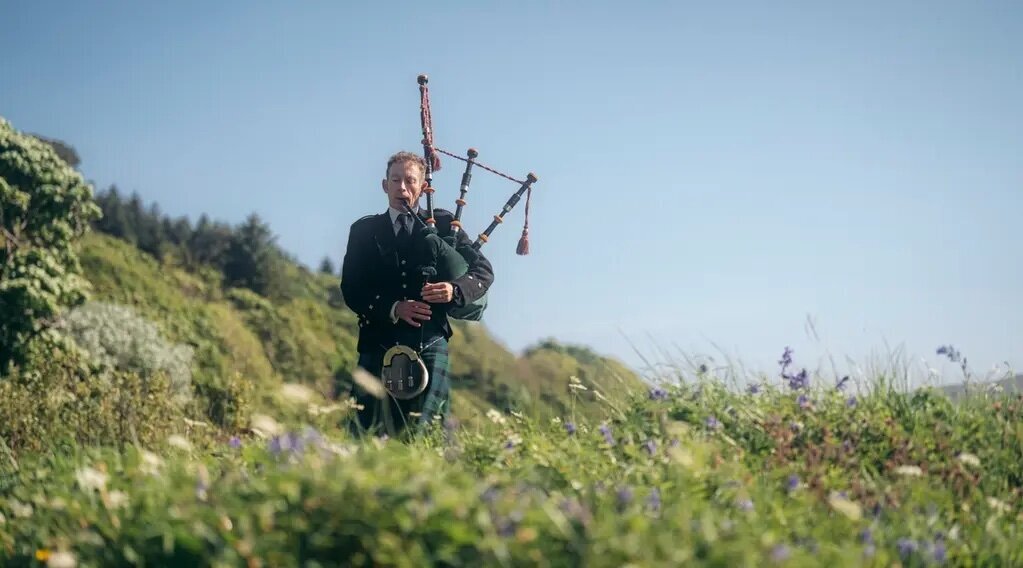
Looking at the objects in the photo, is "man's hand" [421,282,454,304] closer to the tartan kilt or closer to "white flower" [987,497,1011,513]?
the tartan kilt

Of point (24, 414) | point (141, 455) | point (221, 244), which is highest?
point (221, 244)

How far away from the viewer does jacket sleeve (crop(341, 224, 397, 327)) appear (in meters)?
5.99

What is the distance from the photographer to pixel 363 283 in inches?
239

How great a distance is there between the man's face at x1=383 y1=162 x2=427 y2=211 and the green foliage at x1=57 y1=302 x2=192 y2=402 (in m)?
9.53

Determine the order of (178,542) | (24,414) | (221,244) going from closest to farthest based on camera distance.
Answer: (178,542) → (24,414) → (221,244)

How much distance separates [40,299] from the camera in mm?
13797

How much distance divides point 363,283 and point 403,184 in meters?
0.65

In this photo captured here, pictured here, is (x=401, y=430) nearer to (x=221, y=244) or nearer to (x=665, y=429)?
(x=665, y=429)

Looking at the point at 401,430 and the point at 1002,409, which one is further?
the point at 401,430

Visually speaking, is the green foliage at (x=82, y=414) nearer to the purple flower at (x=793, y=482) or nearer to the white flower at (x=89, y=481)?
the white flower at (x=89, y=481)

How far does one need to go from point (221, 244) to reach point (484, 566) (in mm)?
21792

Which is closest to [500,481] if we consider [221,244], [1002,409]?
[1002,409]

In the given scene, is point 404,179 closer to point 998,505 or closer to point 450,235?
point 450,235

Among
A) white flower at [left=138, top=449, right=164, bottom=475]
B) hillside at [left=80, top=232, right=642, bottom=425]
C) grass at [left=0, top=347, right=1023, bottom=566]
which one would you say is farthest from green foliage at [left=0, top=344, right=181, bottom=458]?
hillside at [left=80, top=232, right=642, bottom=425]
